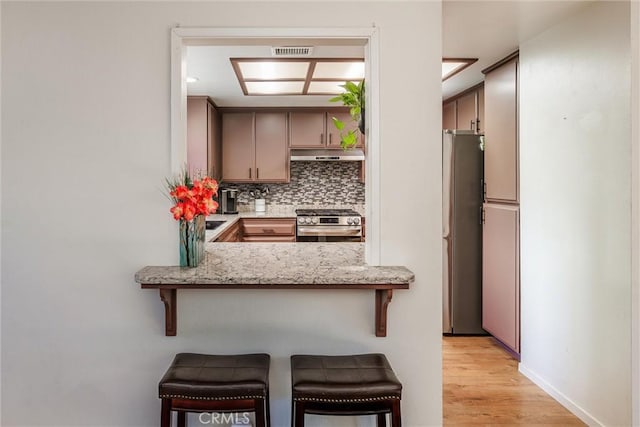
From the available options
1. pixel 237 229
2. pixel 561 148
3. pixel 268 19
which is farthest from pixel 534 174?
pixel 237 229

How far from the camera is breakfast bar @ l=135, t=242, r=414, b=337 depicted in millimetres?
1654

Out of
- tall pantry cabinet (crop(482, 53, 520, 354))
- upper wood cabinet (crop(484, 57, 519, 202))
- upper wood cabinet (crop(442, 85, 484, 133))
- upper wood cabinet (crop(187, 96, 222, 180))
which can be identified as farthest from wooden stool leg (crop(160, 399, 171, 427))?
upper wood cabinet (crop(442, 85, 484, 133))

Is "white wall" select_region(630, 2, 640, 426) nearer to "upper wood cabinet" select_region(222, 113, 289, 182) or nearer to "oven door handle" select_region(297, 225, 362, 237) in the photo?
"oven door handle" select_region(297, 225, 362, 237)

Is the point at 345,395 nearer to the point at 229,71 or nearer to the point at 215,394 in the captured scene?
the point at 215,394

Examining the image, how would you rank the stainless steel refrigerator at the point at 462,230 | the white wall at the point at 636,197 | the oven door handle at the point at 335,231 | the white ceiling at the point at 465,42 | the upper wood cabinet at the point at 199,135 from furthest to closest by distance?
the oven door handle at the point at 335,231, the upper wood cabinet at the point at 199,135, the stainless steel refrigerator at the point at 462,230, the white ceiling at the point at 465,42, the white wall at the point at 636,197

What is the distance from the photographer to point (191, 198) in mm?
1756

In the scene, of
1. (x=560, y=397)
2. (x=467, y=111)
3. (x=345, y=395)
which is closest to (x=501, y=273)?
(x=560, y=397)

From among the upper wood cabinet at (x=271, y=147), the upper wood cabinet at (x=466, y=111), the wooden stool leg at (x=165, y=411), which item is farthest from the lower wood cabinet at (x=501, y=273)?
the wooden stool leg at (x=165, y=411)

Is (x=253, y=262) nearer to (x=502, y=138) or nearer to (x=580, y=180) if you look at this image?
(x=580, y=180)

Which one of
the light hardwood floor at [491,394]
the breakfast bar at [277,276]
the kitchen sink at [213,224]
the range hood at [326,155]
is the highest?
the range hood at [326,155]

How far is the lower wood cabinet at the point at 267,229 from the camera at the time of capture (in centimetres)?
456

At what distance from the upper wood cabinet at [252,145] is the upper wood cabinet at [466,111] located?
1866 mm

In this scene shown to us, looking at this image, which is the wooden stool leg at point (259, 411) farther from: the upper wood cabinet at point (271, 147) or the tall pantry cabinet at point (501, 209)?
the upper wood cabinet at point (271, 147)

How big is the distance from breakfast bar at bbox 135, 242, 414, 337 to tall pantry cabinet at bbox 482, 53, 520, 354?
5.33 feet
